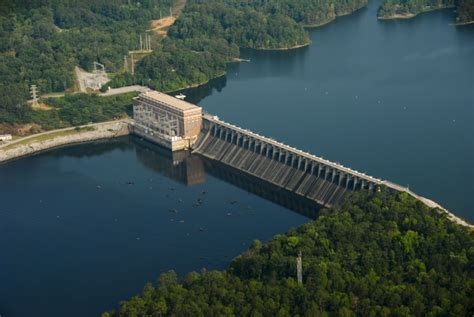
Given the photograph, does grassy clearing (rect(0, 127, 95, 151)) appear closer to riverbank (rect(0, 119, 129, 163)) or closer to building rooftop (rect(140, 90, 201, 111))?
riverbank (rect(0, 119, 129, 163))

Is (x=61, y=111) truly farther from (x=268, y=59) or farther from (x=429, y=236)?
(x=429, y=236)

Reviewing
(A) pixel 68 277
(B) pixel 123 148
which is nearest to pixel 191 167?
(B) pixel 123 148

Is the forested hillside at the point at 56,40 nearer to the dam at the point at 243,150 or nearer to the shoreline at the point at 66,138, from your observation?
the shoreline at the point at 66,138

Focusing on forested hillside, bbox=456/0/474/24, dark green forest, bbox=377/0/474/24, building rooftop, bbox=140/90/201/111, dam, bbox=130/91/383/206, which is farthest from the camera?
dark green forest, bbox=377/0/474/24

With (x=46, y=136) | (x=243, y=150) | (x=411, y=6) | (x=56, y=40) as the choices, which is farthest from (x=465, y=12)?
(x=46, y=136)

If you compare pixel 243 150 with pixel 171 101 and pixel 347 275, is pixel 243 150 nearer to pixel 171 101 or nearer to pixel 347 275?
pixel 171 101

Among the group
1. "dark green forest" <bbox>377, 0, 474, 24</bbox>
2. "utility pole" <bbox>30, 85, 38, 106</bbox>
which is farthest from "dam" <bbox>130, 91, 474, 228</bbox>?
"dark green forest" <bbox>377, 0, 474, 24</bbox>

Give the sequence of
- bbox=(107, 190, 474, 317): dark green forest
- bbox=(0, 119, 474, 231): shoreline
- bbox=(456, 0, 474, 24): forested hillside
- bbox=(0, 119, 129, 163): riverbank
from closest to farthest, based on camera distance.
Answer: bbox=(107, 190, 474, 317): dark green forest < bbox=(0, 119, 474, 231): shoreline < bbox=(0, 119, 129, 163): riverbank < bbox=(456, 0, 474, 24): forested hillside
